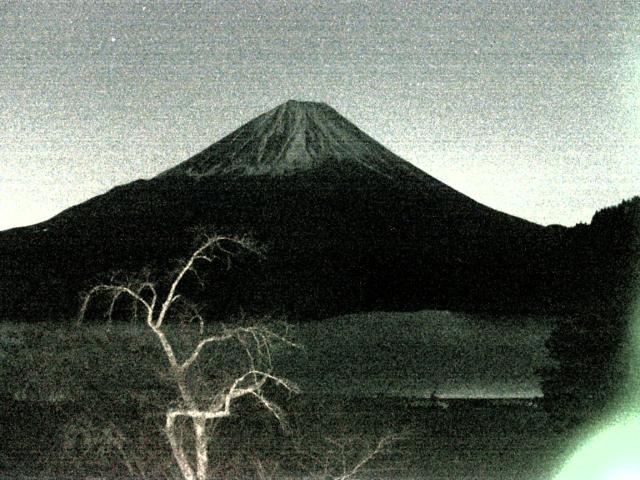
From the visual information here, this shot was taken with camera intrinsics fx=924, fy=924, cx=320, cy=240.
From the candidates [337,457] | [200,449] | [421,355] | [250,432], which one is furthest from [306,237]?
[200,449]

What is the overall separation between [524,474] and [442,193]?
101 metres

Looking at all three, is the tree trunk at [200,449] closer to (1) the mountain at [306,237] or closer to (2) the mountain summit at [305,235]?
(2) the mountain summit at [305,235]

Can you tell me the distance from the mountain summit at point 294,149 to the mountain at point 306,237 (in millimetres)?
337

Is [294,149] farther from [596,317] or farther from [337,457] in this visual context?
[337,457]

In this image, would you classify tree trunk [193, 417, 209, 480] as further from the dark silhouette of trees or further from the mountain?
the mountain

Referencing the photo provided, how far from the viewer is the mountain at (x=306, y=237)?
85.7 metres

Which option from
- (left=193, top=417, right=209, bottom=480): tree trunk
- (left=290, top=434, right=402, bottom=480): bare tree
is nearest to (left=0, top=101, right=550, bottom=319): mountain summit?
(left=290, top=434, right=402, bottom=480): bare tree

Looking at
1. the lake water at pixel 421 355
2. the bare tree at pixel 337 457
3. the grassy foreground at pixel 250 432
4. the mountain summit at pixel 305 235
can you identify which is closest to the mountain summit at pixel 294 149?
the mountain summit at pixel 305 235

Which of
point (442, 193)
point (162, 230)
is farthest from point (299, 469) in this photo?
point (442, 193)

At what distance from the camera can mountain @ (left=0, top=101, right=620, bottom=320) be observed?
281 feet

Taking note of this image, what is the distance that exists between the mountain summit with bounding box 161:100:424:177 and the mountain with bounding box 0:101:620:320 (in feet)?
1.10

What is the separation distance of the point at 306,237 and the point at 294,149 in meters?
35.1

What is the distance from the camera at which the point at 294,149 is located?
131875mm

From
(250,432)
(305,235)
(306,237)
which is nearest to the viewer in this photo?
(250,432)
